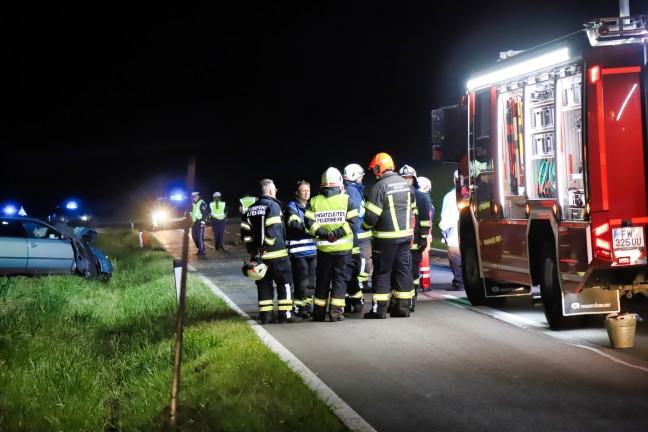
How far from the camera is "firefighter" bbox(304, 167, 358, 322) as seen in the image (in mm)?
11820

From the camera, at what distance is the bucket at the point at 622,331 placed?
30.5 ft

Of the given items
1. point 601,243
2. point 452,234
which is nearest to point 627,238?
point 601,243

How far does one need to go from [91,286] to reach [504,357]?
10.0 meters

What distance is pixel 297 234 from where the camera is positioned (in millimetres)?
12383

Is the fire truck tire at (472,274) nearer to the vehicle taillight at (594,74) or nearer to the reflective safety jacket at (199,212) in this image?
the vehicle taillight at (594,74)

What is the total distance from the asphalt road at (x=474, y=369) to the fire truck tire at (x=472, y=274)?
0.23m

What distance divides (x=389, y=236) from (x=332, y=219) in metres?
0.74

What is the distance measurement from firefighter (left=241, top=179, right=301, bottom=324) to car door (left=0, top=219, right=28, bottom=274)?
286 inches

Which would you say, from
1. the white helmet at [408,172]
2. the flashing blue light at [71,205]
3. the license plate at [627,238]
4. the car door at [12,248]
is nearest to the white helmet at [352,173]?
the white helmet at [408,172]

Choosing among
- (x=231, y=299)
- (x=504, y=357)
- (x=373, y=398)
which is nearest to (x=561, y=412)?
(x=373, y=398)

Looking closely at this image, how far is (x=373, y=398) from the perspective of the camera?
7609 millimetres

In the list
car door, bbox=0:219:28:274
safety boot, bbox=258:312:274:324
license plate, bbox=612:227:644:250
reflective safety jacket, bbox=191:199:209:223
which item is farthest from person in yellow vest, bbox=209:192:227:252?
license plate, bbox=612:227:644:250

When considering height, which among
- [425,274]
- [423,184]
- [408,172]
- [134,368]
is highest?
[408,172]

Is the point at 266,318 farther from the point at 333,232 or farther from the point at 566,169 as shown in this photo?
the point at 566,169
